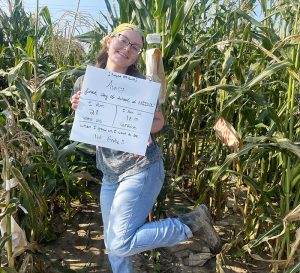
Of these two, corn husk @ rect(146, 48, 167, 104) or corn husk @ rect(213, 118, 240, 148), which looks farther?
corn husk @ rect(213, 118, 240, 148)

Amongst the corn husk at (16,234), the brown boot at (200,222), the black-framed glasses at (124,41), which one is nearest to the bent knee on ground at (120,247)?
the brown boot at (200,222)

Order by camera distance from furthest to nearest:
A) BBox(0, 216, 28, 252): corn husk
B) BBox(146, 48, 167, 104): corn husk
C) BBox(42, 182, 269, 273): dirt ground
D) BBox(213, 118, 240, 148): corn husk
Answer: BBox(42, 182, 269, 273): dirt ground → BBox(213, 118, 240, 148): corn husk → BBox(146, 48, 167, 104): corn husk → BBox(0, 216, 28, 252): corn husk

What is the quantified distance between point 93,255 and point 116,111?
49.6 inches

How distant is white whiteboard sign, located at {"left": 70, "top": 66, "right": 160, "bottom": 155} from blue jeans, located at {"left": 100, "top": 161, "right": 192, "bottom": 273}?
206mm

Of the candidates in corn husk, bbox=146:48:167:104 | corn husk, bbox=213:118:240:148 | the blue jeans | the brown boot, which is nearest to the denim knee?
the blue jeans

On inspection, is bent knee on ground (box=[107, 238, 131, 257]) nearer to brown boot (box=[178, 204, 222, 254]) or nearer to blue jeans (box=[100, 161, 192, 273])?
blue jeans (box=[100, 161, 192, 273])

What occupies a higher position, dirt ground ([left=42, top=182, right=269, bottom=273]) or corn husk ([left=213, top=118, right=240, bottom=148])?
corn husk ([left=213, top=118, right=240, bottom=148])

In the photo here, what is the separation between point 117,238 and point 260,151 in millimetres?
969

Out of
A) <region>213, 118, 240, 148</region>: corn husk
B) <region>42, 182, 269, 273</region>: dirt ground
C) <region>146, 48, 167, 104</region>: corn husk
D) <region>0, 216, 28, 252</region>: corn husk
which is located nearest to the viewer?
<region>0, 216, 28, 252</region>: corn husk

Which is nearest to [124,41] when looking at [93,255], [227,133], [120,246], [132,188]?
[132,188]

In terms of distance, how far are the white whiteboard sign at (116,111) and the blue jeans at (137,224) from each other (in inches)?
8.1

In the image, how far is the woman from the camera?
1914 mm

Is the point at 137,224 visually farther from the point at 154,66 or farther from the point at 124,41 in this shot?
the point at 124,41

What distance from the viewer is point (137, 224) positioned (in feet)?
6.52
